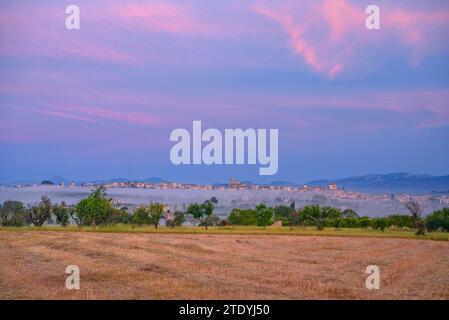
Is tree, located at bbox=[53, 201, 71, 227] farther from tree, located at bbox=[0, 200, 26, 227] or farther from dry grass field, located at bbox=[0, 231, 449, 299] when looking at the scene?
dry grass field, located at bbox=[0, 231, 449, 299]

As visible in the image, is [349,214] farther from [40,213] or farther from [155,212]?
[40,213]

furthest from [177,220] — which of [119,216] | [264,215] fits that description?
[264,215]

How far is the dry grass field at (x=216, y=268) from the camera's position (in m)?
18.8

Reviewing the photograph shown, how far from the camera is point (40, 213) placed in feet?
160

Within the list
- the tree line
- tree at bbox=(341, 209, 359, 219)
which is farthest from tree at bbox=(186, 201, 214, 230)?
tree at bbox=(341, 209, 359, 219)

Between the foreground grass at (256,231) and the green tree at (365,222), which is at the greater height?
the green tree at (365,222)

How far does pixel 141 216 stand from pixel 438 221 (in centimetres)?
2351

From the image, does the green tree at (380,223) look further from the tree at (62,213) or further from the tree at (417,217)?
the tree at (62,213)

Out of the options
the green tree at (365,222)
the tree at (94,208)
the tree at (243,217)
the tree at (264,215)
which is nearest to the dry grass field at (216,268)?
the tree at (94,208)

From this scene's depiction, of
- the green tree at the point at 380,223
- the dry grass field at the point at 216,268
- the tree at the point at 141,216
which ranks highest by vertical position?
the tree at the point at 141,216

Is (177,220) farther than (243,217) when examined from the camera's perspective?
No

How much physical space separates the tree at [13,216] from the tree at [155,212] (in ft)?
32.9

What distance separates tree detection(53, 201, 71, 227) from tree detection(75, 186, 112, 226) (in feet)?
2.73
